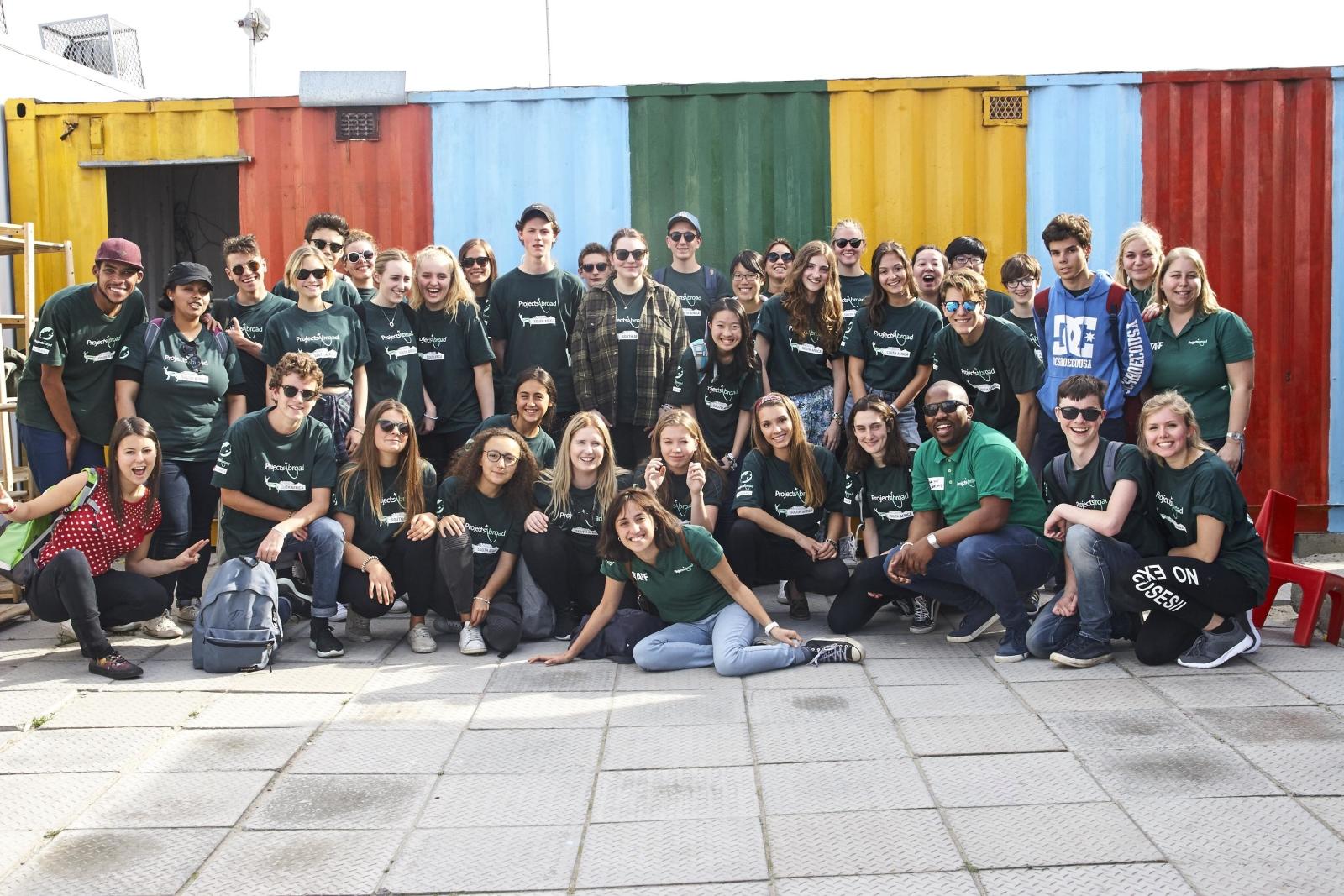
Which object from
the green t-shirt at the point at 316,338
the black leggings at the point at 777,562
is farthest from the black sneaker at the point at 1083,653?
the green t-shirt at the point at 316,338

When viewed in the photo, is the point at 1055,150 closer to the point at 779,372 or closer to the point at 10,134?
the point at 779,372

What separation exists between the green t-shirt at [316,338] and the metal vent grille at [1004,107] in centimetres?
452

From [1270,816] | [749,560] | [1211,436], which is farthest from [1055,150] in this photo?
[1270,816]

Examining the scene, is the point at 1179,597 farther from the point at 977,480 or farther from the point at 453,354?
the point at 453,354

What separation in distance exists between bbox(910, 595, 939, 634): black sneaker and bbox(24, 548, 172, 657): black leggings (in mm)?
3749

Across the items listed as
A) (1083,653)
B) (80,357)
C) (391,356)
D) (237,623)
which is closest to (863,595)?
(1083,653)

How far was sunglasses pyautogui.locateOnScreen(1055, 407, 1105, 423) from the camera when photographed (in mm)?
5469

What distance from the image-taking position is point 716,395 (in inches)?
269

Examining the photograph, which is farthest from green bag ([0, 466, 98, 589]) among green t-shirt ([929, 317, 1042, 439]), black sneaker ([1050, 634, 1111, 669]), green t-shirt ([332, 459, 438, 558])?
black sneaker ([1050, 634, 1111, 669])

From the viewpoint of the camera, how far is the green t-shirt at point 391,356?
675 cm

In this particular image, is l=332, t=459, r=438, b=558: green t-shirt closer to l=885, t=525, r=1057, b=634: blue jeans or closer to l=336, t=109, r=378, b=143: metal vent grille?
l=885, t=525, r=1057, b=634: blue jeans

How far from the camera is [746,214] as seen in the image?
8430 millimetres

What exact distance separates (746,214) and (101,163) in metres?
4.56

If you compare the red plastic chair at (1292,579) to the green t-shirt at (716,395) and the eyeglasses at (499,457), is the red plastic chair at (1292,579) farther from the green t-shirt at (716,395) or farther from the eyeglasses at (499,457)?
the eyeglasses at (499,457)
